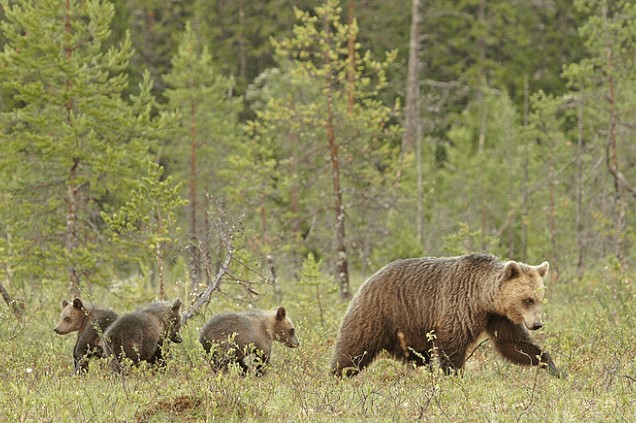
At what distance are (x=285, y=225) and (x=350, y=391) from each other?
39.5ft

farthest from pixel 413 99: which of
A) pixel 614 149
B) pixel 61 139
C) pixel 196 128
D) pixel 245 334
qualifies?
pixel 245 334

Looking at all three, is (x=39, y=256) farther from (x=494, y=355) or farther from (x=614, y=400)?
(x=614, y=400)

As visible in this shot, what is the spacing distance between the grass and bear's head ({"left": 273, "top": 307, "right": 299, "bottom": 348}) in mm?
165

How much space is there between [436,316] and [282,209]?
44.5 feet

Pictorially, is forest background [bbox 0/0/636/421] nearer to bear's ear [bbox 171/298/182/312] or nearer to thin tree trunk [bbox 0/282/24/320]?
thin tree trunk [bbox 0/282/24/320]

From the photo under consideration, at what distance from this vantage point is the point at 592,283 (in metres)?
18.6

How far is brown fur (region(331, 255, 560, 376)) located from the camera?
9.23 m

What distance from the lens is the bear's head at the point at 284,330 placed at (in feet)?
36.6

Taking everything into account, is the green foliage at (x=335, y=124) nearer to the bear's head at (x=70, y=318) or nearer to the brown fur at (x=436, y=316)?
the bear's head at (x=70, y=318)

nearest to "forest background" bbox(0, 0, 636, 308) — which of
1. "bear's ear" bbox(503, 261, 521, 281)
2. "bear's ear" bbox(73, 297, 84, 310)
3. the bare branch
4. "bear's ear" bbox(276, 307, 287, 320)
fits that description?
the bare branch

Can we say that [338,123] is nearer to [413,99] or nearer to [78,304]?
[78,304]

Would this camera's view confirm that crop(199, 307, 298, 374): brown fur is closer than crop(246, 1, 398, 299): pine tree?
Yes

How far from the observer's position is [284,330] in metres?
11.2

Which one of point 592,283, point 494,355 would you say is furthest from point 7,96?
point 494,355
